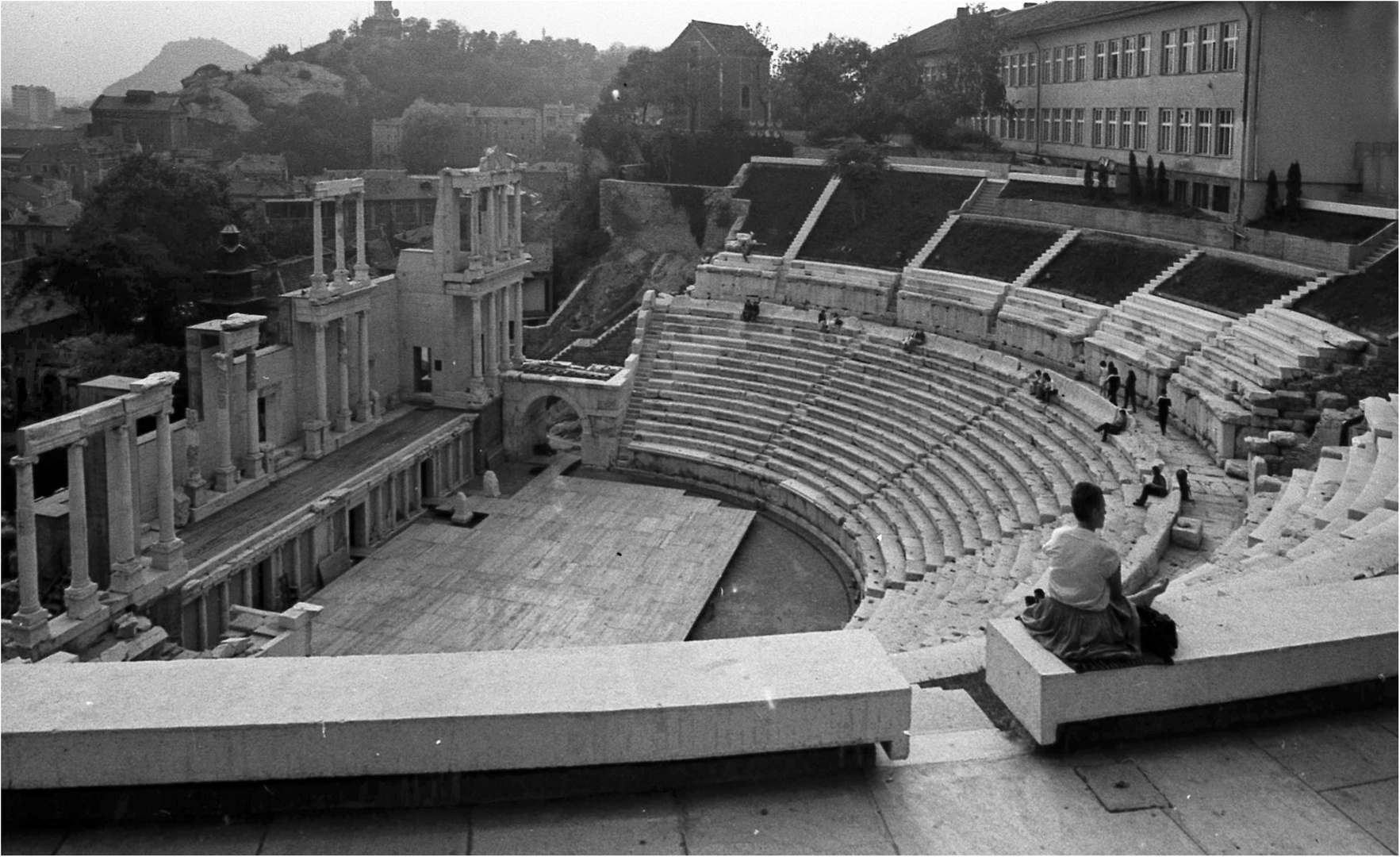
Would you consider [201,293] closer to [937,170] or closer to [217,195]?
[217,195]

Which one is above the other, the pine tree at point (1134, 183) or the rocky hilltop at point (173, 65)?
the rocky hilltop at point (173, 65)

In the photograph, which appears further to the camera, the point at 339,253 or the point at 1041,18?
the point at 1041,18

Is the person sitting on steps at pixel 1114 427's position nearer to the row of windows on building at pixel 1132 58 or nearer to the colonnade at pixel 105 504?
the row of windows on building at pixel 1132 58

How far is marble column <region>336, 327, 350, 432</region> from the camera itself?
3556cm

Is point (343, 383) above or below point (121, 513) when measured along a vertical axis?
above

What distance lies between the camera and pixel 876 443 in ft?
113

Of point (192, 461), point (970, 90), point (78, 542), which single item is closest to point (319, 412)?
point (192, 461)

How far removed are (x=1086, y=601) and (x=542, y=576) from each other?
2322 cm

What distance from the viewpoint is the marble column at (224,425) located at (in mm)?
30469

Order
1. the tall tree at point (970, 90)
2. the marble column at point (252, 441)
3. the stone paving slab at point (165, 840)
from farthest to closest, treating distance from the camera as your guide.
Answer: the tall tree at point (970, 90)
the marble column at point (252, 441)
the stone paving slab at point (165, 840)

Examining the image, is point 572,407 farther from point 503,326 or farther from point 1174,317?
point 1174,317

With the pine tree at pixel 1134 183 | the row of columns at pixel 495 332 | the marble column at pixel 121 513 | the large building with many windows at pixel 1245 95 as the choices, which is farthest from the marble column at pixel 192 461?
the pine tree at pixel 1134 183

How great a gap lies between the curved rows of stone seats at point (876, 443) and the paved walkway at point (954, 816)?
11.8 meters

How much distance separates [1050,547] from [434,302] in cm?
3341
